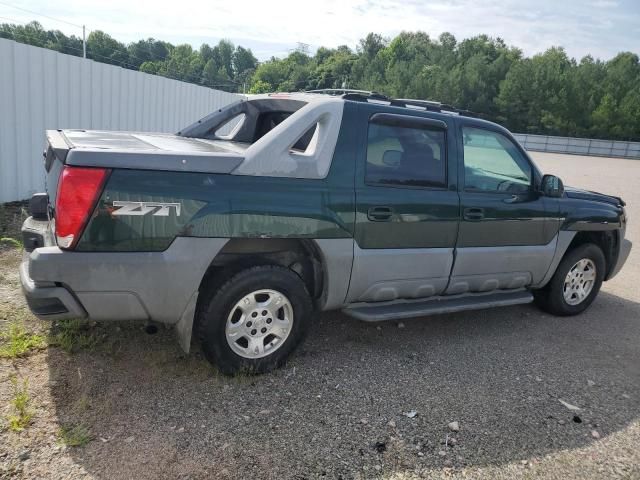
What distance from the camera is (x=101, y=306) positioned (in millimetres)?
3059

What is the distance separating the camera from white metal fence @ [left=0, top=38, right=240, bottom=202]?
7.14m

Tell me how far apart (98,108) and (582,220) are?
7.58 meters

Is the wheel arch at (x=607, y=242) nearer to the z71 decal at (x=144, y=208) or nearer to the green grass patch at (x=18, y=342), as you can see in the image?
the z71 decal at (x=144, y=208)

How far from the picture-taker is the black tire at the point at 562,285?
526 cm

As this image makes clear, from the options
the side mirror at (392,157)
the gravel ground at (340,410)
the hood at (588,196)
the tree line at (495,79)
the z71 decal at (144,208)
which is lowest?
the gravel ground at (340,410)

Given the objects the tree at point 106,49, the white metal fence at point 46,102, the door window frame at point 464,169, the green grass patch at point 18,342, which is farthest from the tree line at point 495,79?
the green grass patch at point 18,342

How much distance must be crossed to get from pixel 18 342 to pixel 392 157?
3004 mm

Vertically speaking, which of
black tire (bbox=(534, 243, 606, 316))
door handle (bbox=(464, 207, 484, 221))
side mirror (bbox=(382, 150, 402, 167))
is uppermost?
side mirror (bbox=(382, 150, 402, 167))

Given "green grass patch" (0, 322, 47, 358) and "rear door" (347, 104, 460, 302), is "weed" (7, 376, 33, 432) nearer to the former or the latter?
"green grass patch" (0, 322, 47, 358)

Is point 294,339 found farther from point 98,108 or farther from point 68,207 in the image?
point 98,108

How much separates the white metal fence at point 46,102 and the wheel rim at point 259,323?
5.43 meters

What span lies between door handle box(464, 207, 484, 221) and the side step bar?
2.35ft

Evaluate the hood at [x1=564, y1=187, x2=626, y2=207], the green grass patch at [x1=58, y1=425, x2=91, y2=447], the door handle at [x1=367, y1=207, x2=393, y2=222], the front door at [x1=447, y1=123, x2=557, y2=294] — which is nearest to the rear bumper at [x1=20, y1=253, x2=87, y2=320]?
the green grass patch at [x1=58, y1=425, x2=91, y2=447]

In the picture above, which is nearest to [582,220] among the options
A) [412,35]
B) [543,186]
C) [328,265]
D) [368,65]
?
[543,186]
